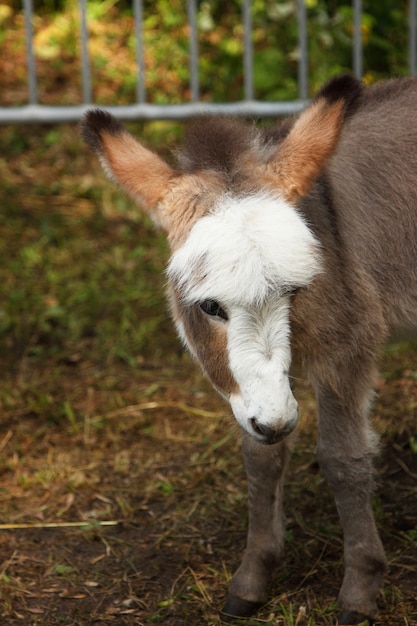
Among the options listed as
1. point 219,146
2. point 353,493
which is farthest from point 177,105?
point 353,493

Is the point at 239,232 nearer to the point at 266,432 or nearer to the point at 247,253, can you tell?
the point at 247,253

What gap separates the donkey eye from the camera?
2.98 metres

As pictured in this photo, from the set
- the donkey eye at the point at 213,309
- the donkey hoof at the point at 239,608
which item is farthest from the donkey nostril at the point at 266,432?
the donkey hoof at the point at 239,608

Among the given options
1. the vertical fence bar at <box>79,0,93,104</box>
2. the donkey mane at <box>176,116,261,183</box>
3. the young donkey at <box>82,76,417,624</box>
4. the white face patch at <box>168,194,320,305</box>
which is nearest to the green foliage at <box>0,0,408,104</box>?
the vertical fence bar at <box>79,0,93,104</box>

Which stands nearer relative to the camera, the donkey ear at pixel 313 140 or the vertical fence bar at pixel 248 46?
the donkey ear at pixel 313 140

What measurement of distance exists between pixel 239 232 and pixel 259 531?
55.6 inches

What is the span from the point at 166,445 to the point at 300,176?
7.36ft

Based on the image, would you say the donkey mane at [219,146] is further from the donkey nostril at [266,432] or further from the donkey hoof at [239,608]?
the donkey hoof at [239,608]

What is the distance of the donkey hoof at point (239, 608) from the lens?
3.69 m

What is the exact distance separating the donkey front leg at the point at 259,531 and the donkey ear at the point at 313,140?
1.05 meters

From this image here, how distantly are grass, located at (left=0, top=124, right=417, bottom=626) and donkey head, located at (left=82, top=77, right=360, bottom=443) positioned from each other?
1.10 meters

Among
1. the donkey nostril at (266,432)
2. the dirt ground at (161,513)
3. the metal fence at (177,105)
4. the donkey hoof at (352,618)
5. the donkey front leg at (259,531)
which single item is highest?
the metal fence at (177,105)

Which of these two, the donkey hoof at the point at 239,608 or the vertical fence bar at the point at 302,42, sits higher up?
the vertical fence bar at the point at 302,42

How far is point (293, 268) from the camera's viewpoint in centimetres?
291
